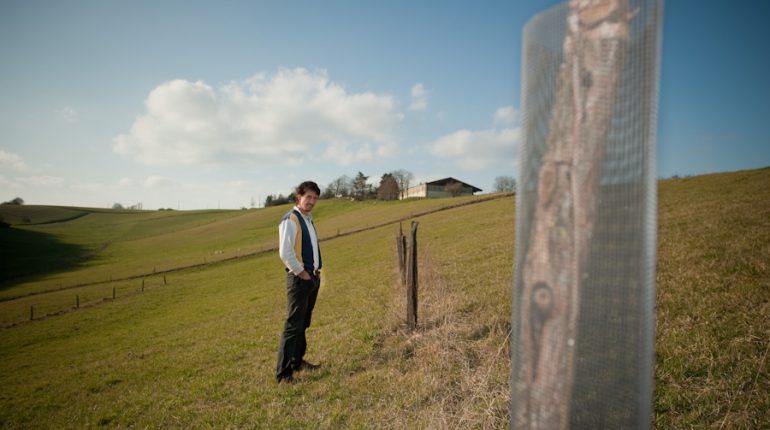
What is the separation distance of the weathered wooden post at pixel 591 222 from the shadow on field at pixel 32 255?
52123 mm

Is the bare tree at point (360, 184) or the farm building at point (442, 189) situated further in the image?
the bare tree at point (360, 184)

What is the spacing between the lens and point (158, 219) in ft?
295

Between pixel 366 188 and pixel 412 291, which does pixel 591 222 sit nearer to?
pixel 412 291

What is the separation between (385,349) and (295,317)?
5.99 feet

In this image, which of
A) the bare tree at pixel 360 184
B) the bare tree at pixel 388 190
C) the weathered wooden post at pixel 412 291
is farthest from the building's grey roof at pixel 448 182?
the weathered wooden post at pixel 412 291

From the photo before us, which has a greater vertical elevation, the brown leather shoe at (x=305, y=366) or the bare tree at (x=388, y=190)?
the bare tree at (x=388, y=190)

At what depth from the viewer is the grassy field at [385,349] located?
3.69m

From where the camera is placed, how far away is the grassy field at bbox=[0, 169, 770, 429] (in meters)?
3.69

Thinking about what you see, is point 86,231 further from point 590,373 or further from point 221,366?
point 590,373

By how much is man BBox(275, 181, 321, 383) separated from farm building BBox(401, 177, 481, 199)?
7640 cm

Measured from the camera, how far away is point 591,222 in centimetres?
103

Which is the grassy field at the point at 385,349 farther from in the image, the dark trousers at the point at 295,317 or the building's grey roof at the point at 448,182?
the building's grey roof at the point at 448,182

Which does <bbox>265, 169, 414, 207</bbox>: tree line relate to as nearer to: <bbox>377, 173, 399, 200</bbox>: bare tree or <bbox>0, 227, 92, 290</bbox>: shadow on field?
<bbox>377, 173, 399, 200</bbox>: bare tree

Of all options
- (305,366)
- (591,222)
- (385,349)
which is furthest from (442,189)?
(591,222)
